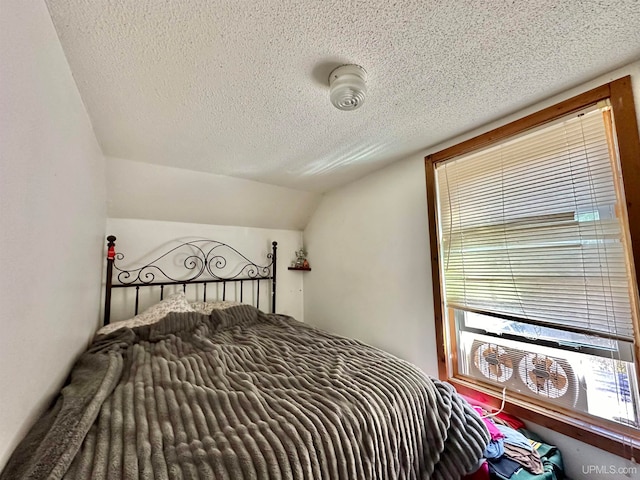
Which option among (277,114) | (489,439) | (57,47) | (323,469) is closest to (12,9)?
(57,47)

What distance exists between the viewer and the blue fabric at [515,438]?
1.19 meters

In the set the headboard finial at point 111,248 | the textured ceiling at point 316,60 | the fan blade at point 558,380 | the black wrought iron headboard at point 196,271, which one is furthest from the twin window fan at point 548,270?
the headboard finial at point 111,248

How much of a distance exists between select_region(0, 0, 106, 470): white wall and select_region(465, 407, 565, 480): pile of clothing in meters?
1.73

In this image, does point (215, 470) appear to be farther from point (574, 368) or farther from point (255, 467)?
point (574, 368)

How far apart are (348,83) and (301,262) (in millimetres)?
2301

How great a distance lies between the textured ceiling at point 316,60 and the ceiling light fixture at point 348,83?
0.12 ft

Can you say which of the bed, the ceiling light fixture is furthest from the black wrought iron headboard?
the ceiling light fixture

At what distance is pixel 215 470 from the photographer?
69 cm

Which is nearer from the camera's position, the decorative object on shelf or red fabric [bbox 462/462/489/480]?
red fabric [bbox 462/462/489/480]

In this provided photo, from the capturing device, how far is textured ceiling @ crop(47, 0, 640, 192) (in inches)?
32.4

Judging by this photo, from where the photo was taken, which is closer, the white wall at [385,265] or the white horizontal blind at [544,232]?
the white horizontal blind at [544,232]

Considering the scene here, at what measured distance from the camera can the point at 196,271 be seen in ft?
8.44

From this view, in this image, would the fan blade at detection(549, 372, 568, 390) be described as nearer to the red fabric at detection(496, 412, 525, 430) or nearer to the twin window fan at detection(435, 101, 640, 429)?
the twin window fan at detection(435, 101, 640, 429)

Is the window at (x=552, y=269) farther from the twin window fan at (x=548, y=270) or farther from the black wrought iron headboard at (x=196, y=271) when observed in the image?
the black wrought iron headboard at (x=196, y=271)
